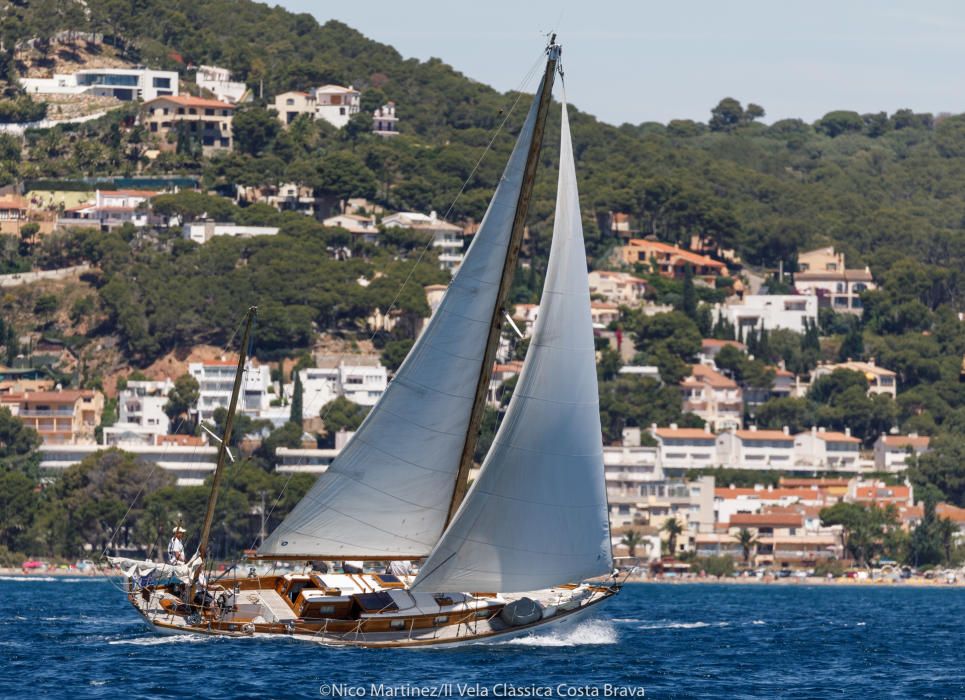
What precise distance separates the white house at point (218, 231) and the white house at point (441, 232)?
10992 mm

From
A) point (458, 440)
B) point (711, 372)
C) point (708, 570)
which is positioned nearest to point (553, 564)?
point (458, 440)

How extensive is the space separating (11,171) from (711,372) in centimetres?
5739

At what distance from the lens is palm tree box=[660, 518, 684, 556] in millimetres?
129750

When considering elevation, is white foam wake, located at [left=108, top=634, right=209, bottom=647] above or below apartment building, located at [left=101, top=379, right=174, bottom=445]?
above

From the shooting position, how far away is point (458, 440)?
45.2 m

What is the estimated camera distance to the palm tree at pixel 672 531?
129750mm

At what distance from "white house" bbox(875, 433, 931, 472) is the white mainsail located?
108 m

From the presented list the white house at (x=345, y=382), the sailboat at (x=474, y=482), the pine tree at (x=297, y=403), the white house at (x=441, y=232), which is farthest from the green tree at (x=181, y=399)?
the sailboat at (x=474, y=482)

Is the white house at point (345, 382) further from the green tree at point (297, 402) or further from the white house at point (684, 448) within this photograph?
the white house at point (684, 448)

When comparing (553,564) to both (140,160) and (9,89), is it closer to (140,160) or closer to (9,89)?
(140,160)

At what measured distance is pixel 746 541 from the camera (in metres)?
130

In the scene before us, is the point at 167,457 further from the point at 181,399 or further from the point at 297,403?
the point at 297,403

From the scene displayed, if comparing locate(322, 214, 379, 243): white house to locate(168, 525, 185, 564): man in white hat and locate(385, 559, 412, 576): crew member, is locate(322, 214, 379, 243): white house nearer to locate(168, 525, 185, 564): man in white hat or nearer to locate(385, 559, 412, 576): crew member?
locate(385, 559, 412, 576): crew member

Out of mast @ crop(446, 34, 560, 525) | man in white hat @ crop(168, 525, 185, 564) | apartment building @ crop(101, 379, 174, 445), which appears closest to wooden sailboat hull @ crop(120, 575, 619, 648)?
man in white hat @ crop(168, 525, 185, 564)
